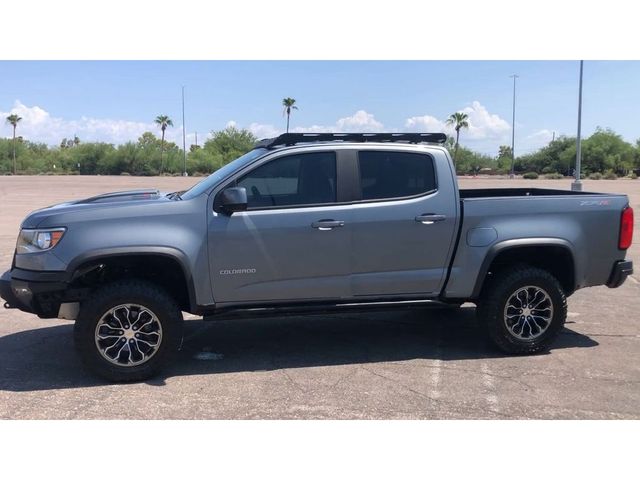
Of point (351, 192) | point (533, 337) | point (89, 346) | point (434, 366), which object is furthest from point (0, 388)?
point (533, 337)

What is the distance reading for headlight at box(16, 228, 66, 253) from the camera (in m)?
4.67

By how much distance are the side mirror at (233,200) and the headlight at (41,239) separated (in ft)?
4.29

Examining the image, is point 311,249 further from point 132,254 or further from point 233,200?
point 132,254

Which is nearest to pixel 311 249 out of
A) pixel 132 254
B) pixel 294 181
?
pixel 294 181

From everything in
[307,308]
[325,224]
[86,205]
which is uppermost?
[86,205]

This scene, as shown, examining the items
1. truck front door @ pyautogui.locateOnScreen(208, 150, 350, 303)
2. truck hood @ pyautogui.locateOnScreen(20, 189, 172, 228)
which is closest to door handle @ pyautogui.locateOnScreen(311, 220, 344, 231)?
truck front door @ pyautogui.locateOnScreen(208, 150, 350, 303)

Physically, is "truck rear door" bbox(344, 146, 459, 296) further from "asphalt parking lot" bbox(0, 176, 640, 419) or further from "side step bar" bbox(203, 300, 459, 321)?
"asphalt parking lot" bbox(0, 176, 640, 419)

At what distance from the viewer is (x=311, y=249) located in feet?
16.6

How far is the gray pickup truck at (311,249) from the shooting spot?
476cm

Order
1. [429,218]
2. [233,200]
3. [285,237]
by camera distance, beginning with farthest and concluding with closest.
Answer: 1. [429,218]
2. [285,237]
3. [233,200]

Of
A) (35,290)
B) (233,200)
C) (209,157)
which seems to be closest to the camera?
(35,290)

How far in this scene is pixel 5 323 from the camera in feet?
22.1

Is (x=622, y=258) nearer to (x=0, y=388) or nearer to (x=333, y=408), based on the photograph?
(x=333, y=408)

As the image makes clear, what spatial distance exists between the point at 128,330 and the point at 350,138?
8.77ft
